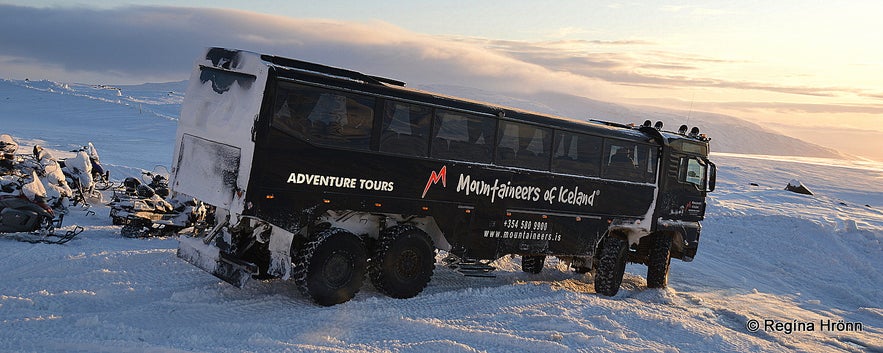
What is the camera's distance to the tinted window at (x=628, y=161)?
13914 millimetres

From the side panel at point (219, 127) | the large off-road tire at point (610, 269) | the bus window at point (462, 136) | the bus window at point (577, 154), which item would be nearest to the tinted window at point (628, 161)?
the bus window at point (577, 154)

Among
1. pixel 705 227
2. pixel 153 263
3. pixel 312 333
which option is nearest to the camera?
pixel 312 333

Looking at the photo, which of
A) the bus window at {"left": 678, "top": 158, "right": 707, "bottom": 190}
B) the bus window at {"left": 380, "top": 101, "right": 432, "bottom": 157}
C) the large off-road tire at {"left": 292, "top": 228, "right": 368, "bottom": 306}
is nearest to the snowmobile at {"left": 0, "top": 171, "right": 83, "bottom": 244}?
the large off-road tire at {"left": 292, "top": 228, "right": 368, "bottom": 306}

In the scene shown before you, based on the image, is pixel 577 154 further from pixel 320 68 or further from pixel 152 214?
pixel 152 214

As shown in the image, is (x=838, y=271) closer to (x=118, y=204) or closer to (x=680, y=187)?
(x=680, y=187)

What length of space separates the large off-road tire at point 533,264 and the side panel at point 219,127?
23.9 feet

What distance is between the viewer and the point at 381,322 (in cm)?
941

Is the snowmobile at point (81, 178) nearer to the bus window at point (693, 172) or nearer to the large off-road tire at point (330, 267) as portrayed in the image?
the large off-road tire at point (330, 267)

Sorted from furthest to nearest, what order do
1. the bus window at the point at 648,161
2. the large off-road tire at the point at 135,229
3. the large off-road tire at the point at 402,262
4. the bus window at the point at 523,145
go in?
the bus window at the point at 648,161 < the large off-road tire at the point at 135,229 < the bus window at the point at 523,145 < the large off-road tire at the point at 402,262

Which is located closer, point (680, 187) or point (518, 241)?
point (518, 241)

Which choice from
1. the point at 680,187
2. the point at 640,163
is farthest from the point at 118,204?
the point at 680,187

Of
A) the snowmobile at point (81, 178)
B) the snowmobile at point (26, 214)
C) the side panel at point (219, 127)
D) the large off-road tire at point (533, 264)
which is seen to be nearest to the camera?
the side panel at point (219, 127)

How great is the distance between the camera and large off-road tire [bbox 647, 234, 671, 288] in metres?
15.0

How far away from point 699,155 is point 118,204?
12.0 m
